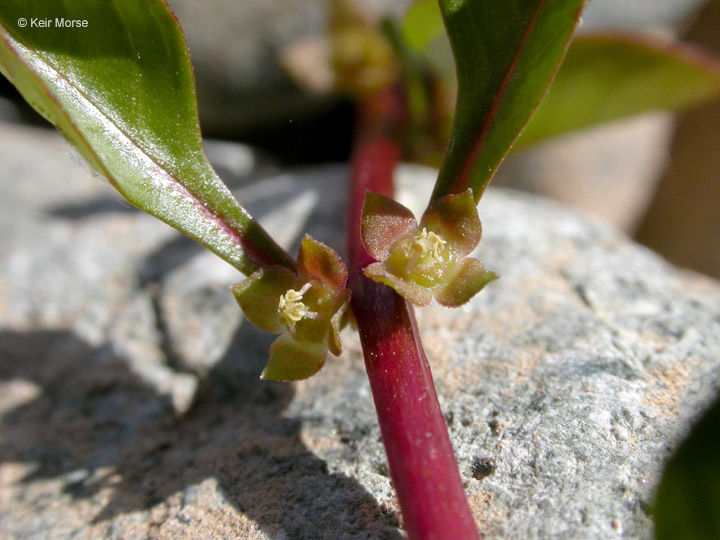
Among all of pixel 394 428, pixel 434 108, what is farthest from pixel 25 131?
pixel 394 428

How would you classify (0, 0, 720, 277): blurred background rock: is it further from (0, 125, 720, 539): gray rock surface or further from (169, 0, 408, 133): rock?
(0, 125, 720, 539): gray rock surface

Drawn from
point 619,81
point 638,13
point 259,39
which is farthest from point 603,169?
point 259,39

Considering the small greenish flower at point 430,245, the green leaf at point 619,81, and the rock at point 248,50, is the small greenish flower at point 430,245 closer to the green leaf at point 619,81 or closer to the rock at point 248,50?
the green leaf at point 619,81

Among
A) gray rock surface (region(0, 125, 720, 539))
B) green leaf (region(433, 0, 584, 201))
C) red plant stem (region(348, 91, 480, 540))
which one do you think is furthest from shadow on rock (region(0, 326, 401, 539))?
green leaf (region(433, 0, 584, 201))

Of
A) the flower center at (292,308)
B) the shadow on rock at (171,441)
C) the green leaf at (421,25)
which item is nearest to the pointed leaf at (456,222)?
the flower center at (292,308)

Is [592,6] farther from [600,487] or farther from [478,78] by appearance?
[600,487]

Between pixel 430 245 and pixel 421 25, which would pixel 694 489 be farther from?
pixel 421 25
